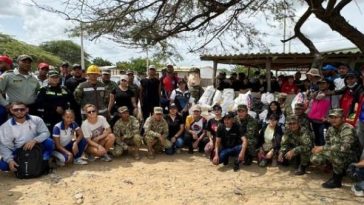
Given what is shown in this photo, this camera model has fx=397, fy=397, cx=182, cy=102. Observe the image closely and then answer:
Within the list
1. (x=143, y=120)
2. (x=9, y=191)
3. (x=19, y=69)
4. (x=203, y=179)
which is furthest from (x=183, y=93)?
(x=9, y=191)

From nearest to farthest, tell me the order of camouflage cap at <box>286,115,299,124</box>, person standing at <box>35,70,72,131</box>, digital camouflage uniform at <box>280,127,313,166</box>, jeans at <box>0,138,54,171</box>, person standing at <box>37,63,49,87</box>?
A: jeans at <box>0,138,54,171</box> < digital camouflage uniform at <box>280,127,313,166</box> < camouflage cap at <box>286,115,299,124</box> < person standing at <box>35,70,72,131</box> < person standing at <box>37,63,49,87</box>

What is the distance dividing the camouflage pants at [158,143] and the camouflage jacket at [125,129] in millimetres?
250

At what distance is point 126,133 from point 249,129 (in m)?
2.32

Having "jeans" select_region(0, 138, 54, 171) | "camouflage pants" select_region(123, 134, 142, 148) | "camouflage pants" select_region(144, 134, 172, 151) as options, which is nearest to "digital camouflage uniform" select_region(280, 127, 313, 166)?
"camouflage pants" select_region(144, 134, 172, 151)

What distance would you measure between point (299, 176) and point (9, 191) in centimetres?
439

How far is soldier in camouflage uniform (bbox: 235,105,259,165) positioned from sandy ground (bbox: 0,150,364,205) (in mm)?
197

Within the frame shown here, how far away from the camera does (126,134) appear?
7.55 metres

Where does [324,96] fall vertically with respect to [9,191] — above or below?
above

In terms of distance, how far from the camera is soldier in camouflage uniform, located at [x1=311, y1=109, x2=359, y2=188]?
18.5 feet

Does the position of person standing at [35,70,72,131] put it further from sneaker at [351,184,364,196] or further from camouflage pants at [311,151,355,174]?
sneaker at [351,184,364,196]

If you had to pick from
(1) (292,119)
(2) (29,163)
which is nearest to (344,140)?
(1) (292,119)

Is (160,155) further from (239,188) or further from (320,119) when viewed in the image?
(320,119)

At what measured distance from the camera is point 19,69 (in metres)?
6.44

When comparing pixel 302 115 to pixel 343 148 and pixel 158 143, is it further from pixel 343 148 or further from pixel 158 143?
pixel 158 143
